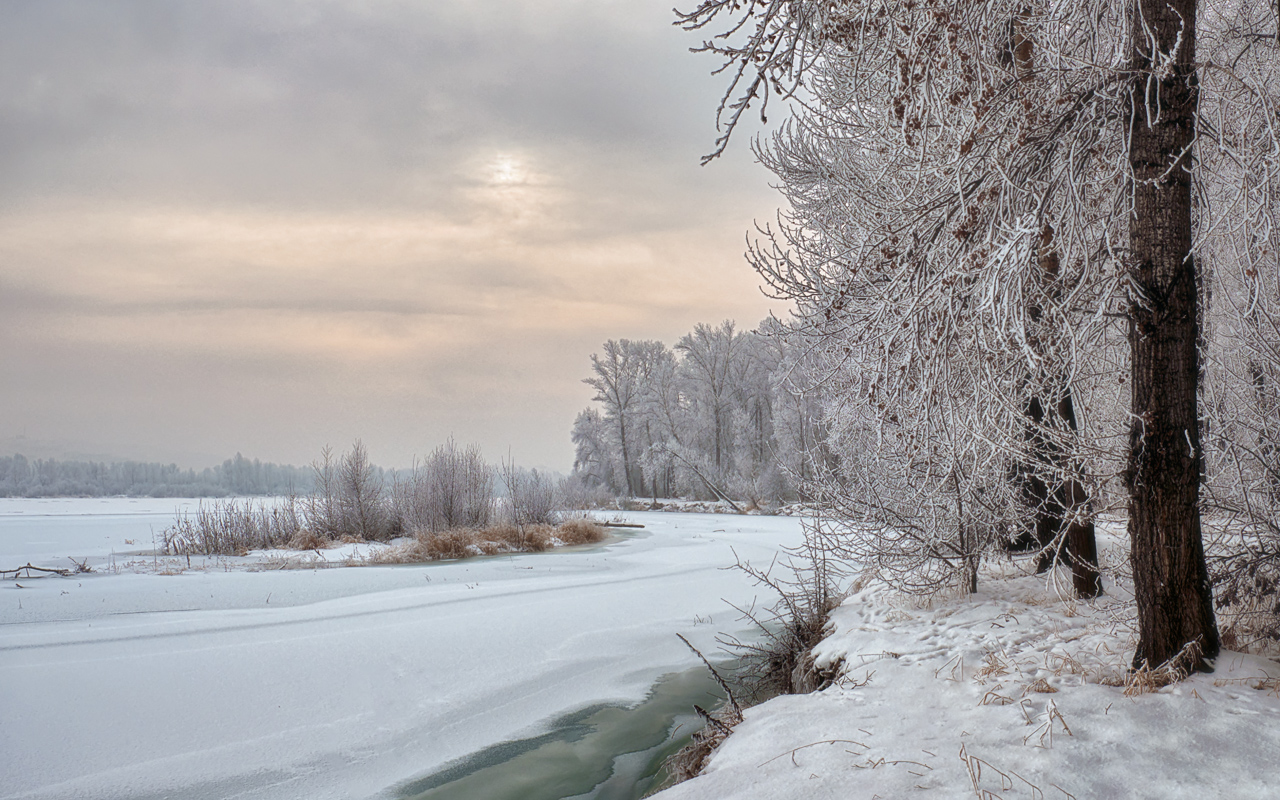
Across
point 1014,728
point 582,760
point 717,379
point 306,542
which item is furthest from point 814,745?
point 717,379

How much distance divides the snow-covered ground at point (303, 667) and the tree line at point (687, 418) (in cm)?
2358

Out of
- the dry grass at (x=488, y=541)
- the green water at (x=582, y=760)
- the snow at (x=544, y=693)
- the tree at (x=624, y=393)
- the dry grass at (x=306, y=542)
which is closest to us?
the snow at (x=544, y=693)

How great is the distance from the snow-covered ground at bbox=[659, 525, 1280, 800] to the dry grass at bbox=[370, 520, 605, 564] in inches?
444

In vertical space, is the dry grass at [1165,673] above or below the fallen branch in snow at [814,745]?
above

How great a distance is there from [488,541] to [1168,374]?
14.6 m

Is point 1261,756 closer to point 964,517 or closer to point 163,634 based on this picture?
point 964,517

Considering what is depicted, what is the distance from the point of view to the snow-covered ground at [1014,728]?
2525 mm

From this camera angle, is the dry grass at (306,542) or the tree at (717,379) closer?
the dry grass at (306,542)

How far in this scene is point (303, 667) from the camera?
5617 mm

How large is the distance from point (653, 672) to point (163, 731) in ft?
12.2

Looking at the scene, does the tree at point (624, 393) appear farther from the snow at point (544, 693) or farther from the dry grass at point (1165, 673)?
the dry grass at point (1165, 673)

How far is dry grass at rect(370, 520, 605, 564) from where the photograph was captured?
45.5ft

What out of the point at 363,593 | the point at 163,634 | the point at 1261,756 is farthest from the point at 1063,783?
the point at 363,593

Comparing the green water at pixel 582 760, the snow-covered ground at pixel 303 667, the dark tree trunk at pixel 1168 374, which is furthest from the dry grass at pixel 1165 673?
the snow-covered ground at pixel 303 667
